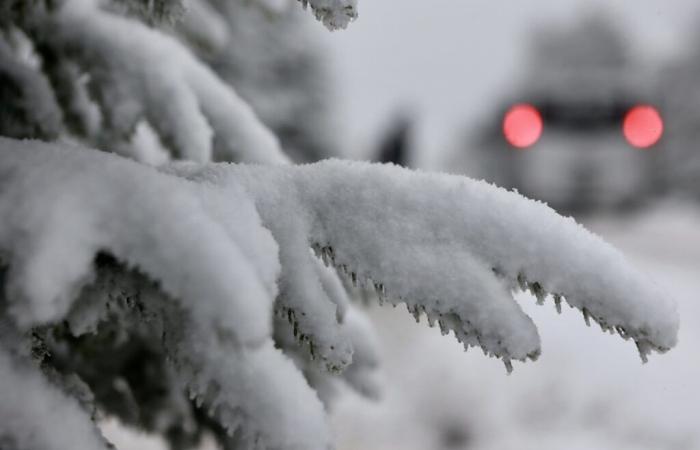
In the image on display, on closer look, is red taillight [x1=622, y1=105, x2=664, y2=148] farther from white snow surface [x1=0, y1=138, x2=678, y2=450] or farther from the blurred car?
white snow surface [x1=0, y1=138, x2=678, y2=450]

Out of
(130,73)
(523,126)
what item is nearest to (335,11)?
(130,73)

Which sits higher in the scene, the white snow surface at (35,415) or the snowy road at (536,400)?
the white snow surface at (35,415)

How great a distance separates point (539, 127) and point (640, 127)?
8.43 ft

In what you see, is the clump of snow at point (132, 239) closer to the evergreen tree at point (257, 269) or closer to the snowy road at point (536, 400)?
the evergreen tree at point (257, 269)

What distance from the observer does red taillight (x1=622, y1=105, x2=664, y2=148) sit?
2019 centimetres

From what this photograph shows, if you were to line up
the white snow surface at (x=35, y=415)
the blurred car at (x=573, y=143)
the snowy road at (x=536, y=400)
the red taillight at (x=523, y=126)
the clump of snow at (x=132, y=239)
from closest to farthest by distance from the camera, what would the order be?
the clump of snow at (x=132, y=239)
the white snow surface at (x=35, y=415)
the snowy road at (x=536, y=400)
the blurred car at (x=573, y=143)
the red taillight at (x=523, y=126)

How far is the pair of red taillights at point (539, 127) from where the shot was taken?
20.2 metres

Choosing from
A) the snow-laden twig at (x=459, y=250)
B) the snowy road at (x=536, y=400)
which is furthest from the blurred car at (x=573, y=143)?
the snow-laden twig at (x=459, y=250)

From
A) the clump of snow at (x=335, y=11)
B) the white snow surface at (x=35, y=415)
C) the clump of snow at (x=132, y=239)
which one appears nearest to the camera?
the clump of snow at (x=132, y=239)

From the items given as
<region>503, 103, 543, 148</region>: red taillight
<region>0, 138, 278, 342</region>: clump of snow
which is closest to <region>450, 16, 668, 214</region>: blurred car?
<region>503, 103, 543, 148</region>: red taillight

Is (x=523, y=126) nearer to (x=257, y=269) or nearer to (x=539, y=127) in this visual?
(x=539, y=127)

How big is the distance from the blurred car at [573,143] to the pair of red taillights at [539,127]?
3 cm

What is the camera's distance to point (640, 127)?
20.5 meters

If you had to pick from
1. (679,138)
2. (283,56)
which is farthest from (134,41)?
(679,138)
